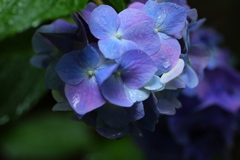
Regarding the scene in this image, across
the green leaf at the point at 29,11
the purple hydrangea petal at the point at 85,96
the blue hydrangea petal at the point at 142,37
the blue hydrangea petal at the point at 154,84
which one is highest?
the green leaf at the point at 29,11

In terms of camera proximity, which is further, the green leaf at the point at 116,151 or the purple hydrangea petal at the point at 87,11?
the green leaf at the point at 116,151

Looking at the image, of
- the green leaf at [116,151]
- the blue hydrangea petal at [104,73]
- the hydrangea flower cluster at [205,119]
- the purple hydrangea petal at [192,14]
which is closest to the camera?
the blue hydrangea petal at [104,73]

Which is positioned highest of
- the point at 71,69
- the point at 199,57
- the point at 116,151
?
the point at 71,69

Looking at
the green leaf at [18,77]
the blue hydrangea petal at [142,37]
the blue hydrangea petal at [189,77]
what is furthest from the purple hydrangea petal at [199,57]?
the green leaf at [18,77]

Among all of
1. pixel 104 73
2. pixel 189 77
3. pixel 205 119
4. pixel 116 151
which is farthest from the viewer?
pixel 116 151

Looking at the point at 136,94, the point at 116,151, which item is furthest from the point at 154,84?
the point at 116,151

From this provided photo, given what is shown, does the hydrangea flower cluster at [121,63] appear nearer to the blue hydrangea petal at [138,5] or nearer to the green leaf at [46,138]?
the blue hydrangea petal at [138,5]

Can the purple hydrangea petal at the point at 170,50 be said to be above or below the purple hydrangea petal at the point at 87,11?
Answer: below

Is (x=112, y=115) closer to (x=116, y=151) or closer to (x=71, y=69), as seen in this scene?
(x=71, y=69)
